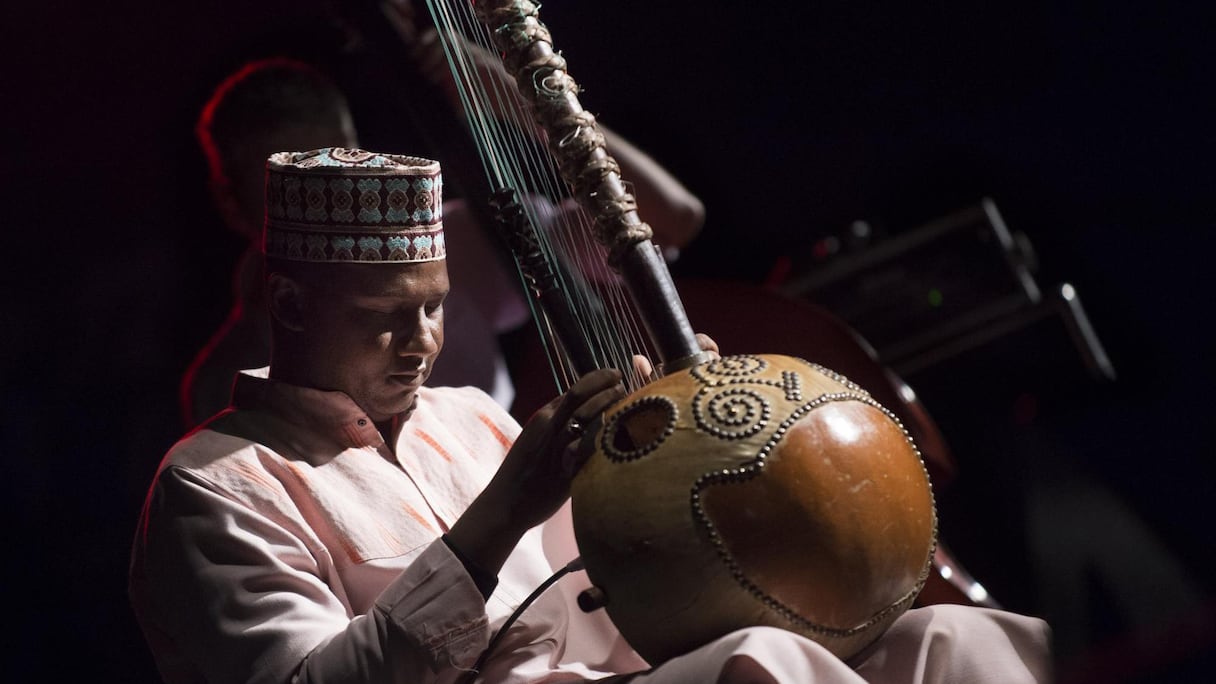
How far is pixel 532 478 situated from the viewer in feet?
5.37

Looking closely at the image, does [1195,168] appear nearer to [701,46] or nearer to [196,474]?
[701,46]

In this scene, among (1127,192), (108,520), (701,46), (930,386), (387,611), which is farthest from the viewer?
(930,386)

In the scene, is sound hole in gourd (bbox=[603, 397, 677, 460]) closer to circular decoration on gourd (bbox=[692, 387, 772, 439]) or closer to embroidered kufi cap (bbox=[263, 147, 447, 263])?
circular decoration on gourd (bbox=[692, 387, 772, 439])

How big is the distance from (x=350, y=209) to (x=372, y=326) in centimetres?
14

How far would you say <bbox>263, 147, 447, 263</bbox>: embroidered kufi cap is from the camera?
1.73 metres

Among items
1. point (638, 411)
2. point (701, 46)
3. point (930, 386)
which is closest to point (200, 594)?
point (638, 411)

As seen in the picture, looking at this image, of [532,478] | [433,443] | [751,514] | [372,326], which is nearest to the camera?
[751,514]

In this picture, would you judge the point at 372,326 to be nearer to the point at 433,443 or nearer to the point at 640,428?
the point at 433,443

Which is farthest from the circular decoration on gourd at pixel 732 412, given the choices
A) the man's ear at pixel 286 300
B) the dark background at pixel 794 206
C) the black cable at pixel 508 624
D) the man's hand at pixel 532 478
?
the dark background at pixel 794 206

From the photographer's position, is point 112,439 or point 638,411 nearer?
point 638,411

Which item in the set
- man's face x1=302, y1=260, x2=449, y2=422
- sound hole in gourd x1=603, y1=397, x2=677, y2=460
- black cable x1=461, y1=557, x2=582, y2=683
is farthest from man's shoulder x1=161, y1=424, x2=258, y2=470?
sound hole in gourd x1=603, y1=397, x2=677, y2=460

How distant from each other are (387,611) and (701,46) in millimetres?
1818

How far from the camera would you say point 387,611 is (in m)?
1.60

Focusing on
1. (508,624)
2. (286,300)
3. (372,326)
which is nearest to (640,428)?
(508,624)
